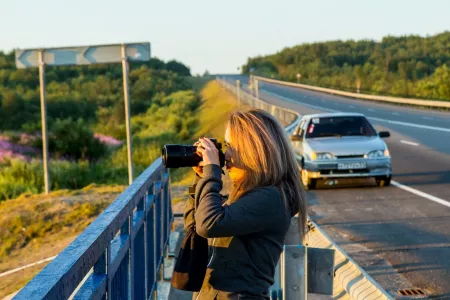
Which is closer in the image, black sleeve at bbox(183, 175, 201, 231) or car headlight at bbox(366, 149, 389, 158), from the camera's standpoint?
black sleeve at bbox(183, 175, 201, 231)

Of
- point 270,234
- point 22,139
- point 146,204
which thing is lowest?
point 22,139

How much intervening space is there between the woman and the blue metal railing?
51 cm

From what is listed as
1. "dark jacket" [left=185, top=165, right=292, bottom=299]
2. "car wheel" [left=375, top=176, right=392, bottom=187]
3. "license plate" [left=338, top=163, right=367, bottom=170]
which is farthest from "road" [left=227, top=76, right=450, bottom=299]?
"dark jacket" [left=185, top=165, right=292, bottom=299]

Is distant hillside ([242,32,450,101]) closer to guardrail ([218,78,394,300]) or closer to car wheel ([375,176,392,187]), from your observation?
car wheel ([375,176,392,187])

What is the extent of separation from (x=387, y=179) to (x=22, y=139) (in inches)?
1139

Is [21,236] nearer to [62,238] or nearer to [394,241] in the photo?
[62,238]

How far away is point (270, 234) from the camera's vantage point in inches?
120

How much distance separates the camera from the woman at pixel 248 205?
2.96m

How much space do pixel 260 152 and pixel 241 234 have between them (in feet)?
1.15

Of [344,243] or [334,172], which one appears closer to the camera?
[344,243]

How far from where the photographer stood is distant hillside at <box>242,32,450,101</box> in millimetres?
73438

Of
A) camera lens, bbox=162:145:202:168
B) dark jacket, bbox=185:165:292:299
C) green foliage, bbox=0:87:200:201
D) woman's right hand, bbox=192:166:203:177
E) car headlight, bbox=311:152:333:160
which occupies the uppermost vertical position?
camera lens, bbox=162:145:202:168

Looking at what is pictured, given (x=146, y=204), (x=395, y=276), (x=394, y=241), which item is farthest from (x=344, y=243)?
(x=146, y=204)

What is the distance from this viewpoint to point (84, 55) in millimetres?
13898
